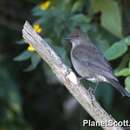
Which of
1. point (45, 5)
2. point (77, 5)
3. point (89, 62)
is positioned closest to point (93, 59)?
point (89, 62)

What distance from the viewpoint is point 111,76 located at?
5117 millimetres

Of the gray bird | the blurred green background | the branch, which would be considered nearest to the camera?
the branch

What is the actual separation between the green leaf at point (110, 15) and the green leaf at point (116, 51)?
19.1 inches

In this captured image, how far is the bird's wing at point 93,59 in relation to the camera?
523 cm

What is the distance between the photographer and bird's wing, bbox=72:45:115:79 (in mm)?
5234

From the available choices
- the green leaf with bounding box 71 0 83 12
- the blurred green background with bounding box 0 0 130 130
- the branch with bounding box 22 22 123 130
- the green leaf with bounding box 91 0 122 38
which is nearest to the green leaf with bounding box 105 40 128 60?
the blurred green background with bounding box 0 0 130 130

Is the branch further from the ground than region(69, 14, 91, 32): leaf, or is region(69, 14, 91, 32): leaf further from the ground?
region(69, 14, 91, 32): leaf

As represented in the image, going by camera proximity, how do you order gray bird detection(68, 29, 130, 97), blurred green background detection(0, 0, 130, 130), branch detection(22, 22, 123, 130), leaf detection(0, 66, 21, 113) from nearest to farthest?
branch detection(22, 22, 123, 130) → gray bird detection(68, 29, 130, 97) → blurred green background detection(0, 0, 130, 130) → leaf detection(0, 66, 21, 113)

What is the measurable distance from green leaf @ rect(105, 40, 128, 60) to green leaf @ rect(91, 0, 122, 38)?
486mm

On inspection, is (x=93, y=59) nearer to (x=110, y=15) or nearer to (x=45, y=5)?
(x=110, y=15)

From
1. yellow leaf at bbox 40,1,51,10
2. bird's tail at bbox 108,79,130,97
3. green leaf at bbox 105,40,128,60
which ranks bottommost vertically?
bird's tail at bbox 108,79,130,97

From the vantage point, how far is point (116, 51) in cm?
524

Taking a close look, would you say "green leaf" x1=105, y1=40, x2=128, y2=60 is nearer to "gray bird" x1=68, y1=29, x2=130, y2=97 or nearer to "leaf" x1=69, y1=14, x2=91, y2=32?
"gray bird" x1=68, y1=29, x2=130, y2=97

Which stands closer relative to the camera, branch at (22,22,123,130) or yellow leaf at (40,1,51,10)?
branch at (22,22,123,130)
